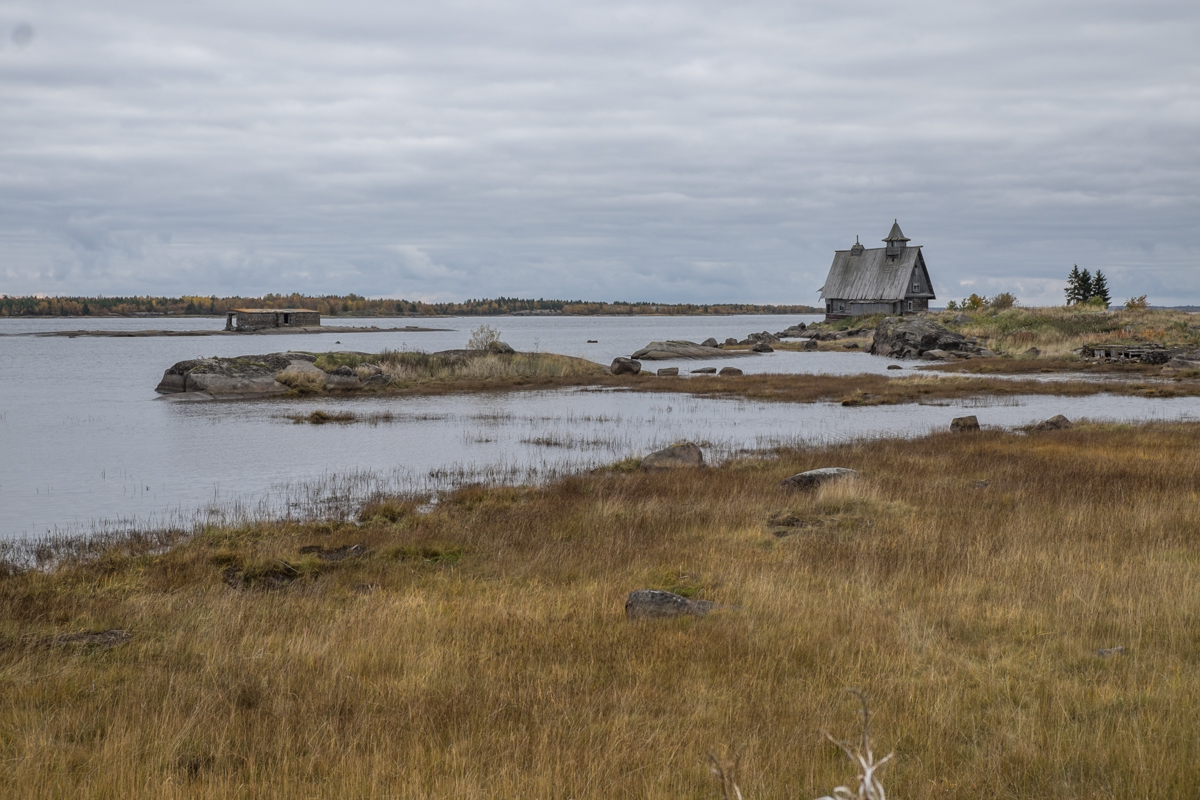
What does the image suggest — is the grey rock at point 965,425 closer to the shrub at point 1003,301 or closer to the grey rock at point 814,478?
the grey rock at point 814,478

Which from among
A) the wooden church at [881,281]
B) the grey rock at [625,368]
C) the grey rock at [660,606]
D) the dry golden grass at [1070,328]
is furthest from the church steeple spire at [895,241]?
the grey rock at [660,606]

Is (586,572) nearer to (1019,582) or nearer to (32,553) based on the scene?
(1019,582)

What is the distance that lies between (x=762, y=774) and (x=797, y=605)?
13.0 feet

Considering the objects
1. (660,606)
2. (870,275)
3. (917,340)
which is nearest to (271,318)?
(870,275)

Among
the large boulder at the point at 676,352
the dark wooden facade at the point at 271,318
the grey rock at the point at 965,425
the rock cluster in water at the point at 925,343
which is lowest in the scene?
the grey rock at the point at 965,425

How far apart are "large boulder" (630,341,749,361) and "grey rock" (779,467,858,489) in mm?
57845

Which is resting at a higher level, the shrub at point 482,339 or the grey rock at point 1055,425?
the shrub at point 482,339

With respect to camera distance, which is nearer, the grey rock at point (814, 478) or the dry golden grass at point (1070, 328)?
the grey rock at point (814, 478)

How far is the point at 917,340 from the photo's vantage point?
74.1 meters

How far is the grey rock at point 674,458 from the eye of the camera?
20297mm

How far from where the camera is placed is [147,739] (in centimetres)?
573

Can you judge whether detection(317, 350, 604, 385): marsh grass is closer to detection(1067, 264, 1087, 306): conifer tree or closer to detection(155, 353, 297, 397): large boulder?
detection(155, 353, 297, 397): large boulder

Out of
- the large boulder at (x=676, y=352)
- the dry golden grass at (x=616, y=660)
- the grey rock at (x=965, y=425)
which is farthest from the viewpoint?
the large boulder at (x=676, y=352)

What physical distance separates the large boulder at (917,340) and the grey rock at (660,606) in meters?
68.1
